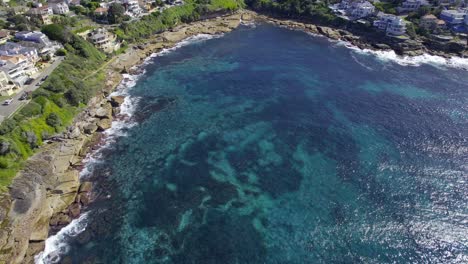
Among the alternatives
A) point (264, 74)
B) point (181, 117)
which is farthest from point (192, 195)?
point (264, 74)

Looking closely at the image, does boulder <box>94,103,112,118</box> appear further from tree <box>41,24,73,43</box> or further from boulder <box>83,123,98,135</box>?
tree <box>41,24,73,43</box>

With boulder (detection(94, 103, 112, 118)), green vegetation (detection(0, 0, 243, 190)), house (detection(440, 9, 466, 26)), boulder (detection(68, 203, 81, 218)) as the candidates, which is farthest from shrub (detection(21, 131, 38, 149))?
house (detection(440, 9, 466, 26))

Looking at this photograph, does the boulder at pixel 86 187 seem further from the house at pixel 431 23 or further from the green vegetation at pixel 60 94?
the house at pixel 431 23

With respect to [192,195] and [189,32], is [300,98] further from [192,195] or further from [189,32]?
[189,32]

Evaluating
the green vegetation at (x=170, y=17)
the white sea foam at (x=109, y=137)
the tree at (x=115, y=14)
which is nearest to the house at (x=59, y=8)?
the tree at (x=115, y=14)

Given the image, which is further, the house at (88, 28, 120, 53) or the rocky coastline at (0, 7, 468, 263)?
the house at (88, 28, 120, 53)
